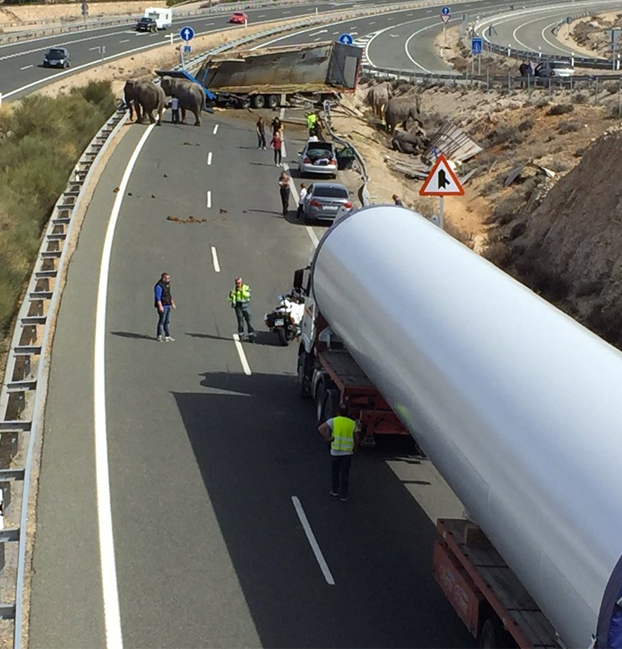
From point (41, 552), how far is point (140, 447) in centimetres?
385

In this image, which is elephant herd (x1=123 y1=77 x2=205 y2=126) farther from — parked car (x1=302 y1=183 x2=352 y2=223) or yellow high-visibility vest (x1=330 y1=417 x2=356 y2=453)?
yellow high-visibility vest (x1=330 y1=417 x2=356 y2=453)

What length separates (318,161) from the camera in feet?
138

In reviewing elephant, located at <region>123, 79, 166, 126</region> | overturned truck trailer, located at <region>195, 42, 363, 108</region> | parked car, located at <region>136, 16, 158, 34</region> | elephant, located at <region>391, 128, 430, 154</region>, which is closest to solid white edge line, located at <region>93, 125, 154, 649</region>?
elephant, located at <region>123, 79, 166, 126</region>

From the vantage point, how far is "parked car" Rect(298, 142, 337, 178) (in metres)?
41.8

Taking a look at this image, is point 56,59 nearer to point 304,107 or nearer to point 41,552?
point 304,107

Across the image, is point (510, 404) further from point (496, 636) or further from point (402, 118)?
point (402, 118)

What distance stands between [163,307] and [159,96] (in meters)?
27.3

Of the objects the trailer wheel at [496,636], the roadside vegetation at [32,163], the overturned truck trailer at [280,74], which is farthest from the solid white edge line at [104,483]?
the overturned truck trailer at [280,74]

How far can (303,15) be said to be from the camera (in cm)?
10506

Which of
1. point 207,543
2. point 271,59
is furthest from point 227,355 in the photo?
point 271,59

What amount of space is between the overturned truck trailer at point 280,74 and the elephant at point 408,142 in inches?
254

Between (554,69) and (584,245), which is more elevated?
(584,245)

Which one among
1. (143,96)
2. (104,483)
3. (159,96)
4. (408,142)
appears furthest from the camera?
(408,142)

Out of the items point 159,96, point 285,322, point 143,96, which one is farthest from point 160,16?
point 285,322
